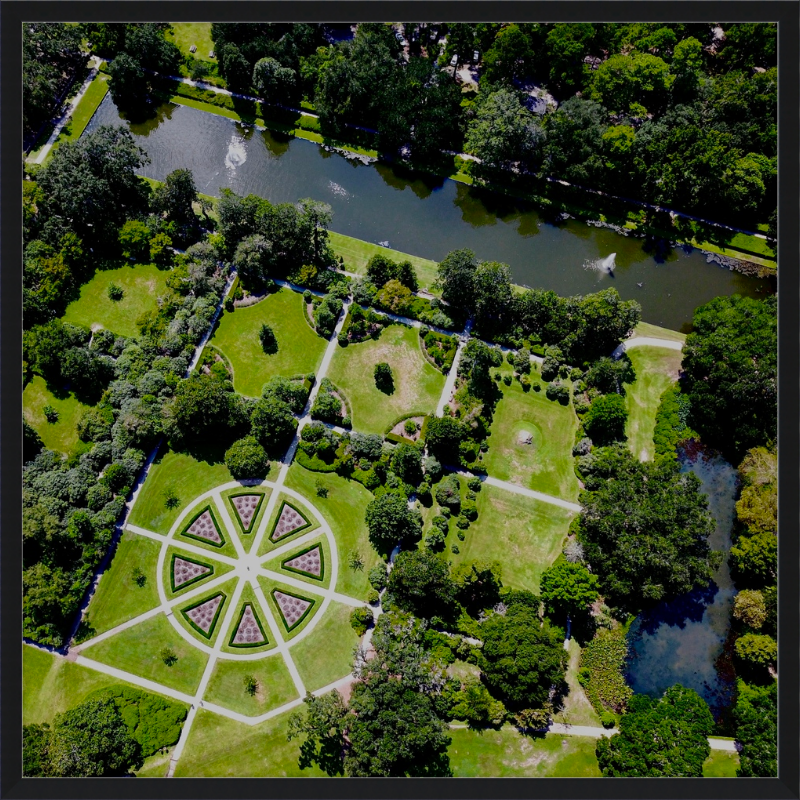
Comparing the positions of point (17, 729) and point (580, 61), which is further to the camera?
point (580, 61)

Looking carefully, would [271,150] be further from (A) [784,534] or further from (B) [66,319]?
(A) [784,534]

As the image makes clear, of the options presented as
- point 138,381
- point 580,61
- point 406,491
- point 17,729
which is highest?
point 580,61

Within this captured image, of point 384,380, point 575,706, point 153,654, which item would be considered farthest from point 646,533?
point 153,654

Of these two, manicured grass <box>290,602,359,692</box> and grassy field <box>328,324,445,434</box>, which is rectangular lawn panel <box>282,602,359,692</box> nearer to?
manicured grass <box>290,602,359,692</box>

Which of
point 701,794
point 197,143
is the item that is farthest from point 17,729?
point 197,143

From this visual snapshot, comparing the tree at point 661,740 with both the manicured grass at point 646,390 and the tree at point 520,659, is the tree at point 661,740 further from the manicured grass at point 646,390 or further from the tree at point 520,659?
the manicured grass at point 646,390

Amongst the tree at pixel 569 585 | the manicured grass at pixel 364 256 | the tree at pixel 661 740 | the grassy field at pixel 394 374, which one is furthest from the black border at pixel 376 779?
the grassy field at pixel 394 374

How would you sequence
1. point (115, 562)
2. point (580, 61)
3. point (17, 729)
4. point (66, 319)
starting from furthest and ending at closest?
point (580, 61), point (66, 319), point (115, 562), point (17, 729)
